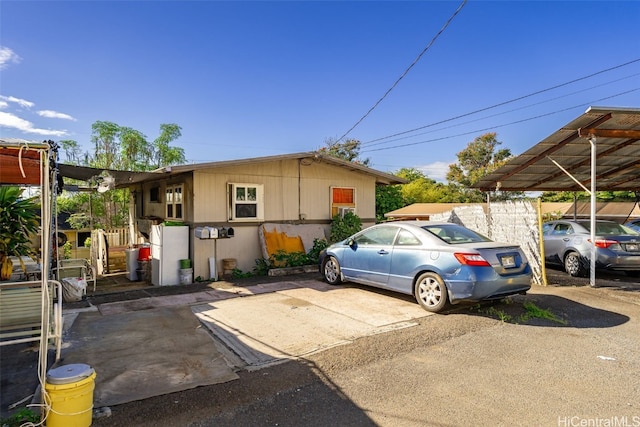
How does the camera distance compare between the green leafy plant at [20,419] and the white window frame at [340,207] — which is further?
the white window frame at [340,207]

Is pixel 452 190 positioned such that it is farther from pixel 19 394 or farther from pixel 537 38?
pixel 19 394

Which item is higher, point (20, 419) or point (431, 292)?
point (431, 292)

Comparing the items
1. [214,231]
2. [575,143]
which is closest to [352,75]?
[575,143]

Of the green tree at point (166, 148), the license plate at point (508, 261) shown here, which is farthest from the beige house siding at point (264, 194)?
the green tree at point (166, 148)

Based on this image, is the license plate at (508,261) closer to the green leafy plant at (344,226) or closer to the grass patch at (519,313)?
the grass patch at (519,313)

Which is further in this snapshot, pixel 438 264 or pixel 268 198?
pixel 268 198

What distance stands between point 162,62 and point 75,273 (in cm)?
813

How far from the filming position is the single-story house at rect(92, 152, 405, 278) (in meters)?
9.34

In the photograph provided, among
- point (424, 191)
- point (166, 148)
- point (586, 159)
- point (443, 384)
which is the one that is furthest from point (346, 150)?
point (443, 384)

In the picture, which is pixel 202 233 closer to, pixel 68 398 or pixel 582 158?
pixel 68 398

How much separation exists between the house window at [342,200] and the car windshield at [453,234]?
5.54m

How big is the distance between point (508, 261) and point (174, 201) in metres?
8.96

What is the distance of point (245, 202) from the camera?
33.0ft

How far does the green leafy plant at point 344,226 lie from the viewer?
11391 mm
